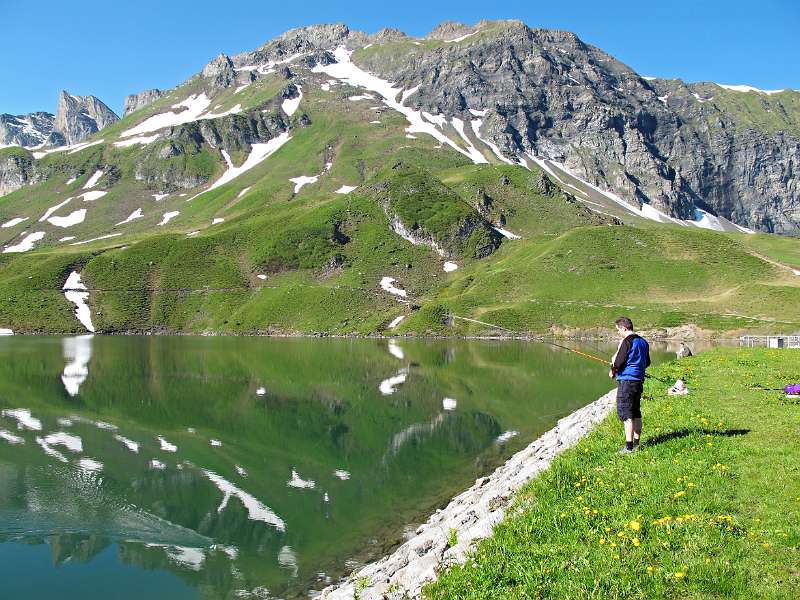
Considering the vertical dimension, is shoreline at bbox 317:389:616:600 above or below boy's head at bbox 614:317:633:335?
below

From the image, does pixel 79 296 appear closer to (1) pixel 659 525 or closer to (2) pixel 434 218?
(2) pixel 434 218

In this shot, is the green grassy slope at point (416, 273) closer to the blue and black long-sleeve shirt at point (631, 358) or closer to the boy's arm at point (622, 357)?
the blue and black long-sleeve shirt at point (631, 358)

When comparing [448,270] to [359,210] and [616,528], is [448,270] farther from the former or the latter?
[616,528]

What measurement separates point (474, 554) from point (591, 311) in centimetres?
11365

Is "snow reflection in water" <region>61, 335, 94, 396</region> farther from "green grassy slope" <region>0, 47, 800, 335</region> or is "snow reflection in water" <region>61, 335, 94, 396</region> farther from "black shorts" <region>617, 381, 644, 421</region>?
"black shorts" <region>617, 381, 644, 421</region>

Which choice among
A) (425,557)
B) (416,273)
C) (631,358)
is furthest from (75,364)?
(416,273)

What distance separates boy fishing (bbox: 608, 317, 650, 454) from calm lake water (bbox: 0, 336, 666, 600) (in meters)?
9.03

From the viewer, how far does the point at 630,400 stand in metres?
15.9

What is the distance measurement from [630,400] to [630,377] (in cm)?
85

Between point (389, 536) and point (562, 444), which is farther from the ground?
point (562, 444)

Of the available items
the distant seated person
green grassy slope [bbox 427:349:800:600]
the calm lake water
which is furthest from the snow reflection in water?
green grassy slope [bbox 427:349:800:600]

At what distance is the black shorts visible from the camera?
15945mm

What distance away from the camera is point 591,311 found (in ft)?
388

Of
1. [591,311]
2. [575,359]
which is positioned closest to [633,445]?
[575,359]
